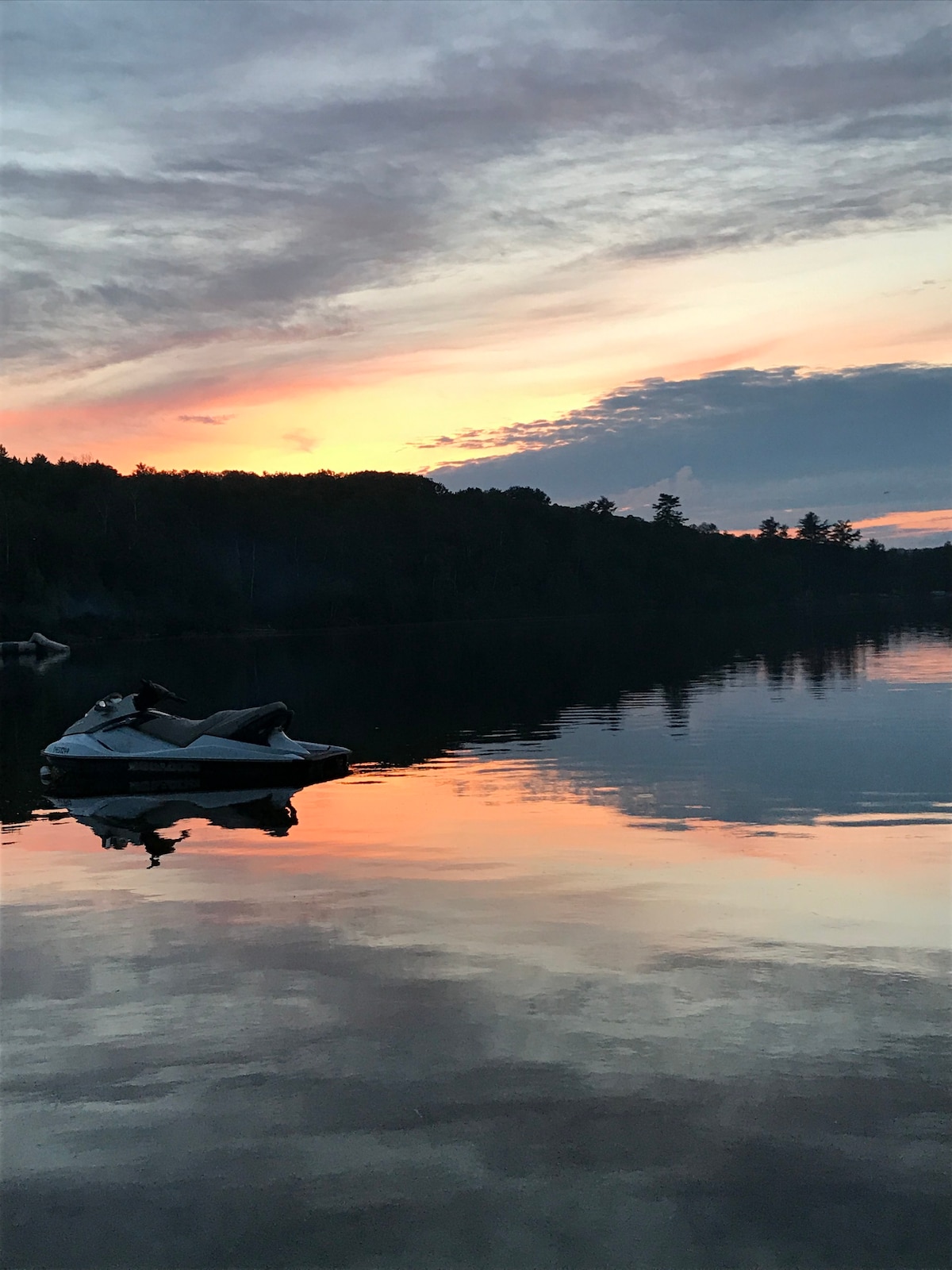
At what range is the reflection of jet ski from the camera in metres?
17.7

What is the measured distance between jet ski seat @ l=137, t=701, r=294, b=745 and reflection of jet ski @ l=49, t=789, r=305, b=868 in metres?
1.14

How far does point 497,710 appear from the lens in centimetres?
3825

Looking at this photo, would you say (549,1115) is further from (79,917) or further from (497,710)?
(497,710)

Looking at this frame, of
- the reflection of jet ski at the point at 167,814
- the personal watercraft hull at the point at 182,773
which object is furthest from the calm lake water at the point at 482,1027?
the personal watercraft hull at the point at 182,773

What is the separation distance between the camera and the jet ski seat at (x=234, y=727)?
2312 centimetres

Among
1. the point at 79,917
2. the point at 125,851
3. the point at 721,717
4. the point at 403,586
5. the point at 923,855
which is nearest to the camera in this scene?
the point at 79,917

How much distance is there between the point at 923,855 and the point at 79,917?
1006 centimetres

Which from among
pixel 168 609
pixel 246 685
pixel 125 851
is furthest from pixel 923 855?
pixel 168 609

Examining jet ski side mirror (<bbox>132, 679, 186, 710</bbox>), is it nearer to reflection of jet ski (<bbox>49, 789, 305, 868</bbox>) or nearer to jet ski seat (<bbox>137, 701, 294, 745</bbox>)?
jet ski seat (<bbox>137, 701, 294, 745</bbox>)

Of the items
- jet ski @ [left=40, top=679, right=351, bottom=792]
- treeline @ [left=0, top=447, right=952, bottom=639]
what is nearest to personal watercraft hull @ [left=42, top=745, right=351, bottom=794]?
jet ski @ [left=40, top=679, right=351, bottom=792]

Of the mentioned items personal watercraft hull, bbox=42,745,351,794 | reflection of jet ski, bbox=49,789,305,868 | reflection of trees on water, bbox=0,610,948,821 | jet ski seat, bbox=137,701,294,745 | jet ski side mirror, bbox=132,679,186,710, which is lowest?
reflection of trees on water, bbox=0,610,948,821

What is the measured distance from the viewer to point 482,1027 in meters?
8.66

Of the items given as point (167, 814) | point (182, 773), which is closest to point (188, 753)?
point (182, 773)

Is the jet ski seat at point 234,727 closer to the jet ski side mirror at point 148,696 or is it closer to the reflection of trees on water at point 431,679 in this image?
the jet ski side mirror at point 148,696
